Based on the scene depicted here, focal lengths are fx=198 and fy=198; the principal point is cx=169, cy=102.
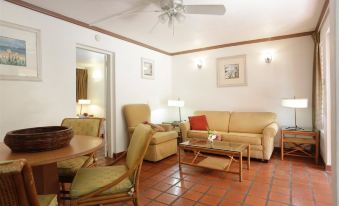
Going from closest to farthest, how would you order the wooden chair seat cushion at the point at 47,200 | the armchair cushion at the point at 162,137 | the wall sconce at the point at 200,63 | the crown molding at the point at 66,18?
the wooden chair seat cushion at the point at 47,200, the crown molding at the point at 66,18, the armchair cushion at the point at 162,137, the wall sconce at the point at 200,63

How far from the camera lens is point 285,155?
373 centimetres

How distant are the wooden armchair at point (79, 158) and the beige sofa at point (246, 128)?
216cm

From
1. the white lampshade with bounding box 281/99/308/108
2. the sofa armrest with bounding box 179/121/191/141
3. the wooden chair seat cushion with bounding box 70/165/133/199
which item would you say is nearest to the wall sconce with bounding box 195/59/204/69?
the sofa armrest with bounding box 179/121/191/141

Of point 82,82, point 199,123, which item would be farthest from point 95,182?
point 82,82

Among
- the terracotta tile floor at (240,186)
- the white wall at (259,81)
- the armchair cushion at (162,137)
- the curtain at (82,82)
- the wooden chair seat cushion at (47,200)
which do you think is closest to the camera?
the wooden chair seat cushion at (47,200)

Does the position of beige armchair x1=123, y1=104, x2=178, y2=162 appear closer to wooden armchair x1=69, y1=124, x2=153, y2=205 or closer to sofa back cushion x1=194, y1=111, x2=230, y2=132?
sofa back cushion x1=194, y1=111, x2=230, y2=132

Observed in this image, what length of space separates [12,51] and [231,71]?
3957 millimetres

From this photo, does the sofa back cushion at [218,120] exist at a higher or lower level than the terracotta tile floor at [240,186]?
higher

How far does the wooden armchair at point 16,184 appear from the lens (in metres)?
0.79

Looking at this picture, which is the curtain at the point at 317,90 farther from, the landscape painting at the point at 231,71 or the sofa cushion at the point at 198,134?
the sofa cushion at the point at 198,134

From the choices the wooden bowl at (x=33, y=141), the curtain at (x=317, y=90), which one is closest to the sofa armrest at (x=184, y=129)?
the curtain at (x=317, y=90)

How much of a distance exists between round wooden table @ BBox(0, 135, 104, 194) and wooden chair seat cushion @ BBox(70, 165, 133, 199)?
0.22 m

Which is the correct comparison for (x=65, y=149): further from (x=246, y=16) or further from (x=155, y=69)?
(x=155, y=69)

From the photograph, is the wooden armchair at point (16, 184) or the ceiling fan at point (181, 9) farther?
the ceiling fan at point (181, 9)
